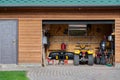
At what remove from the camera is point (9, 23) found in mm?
17516

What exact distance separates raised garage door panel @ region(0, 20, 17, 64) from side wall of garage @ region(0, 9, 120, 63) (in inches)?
8.8

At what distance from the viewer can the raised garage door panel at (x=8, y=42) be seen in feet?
57.4

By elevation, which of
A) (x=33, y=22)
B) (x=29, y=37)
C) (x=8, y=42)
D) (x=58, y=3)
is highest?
(x=58, y=3)

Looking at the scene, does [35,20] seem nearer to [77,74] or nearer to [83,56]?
[83,56]

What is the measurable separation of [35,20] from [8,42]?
1.56 m

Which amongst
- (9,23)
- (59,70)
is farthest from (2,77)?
(9,23)

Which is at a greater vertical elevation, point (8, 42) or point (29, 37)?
point (29, 37)

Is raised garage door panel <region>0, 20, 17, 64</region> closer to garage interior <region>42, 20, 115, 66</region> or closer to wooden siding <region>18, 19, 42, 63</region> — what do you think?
wooden siding <region>18, 19, 42, 63</region>

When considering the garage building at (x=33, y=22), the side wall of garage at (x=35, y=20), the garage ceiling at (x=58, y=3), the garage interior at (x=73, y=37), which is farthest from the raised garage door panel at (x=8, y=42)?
the garage interior at (x=73, y=37)

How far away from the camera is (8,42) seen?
17.5 m

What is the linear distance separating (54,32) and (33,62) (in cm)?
275

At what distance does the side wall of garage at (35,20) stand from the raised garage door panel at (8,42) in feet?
0.74

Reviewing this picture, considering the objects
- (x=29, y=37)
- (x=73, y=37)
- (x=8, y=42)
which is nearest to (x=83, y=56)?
(x=73, y=37)

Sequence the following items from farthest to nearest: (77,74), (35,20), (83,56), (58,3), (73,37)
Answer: (73,37), (83,56), (35,20), (58,3), (77,74)
